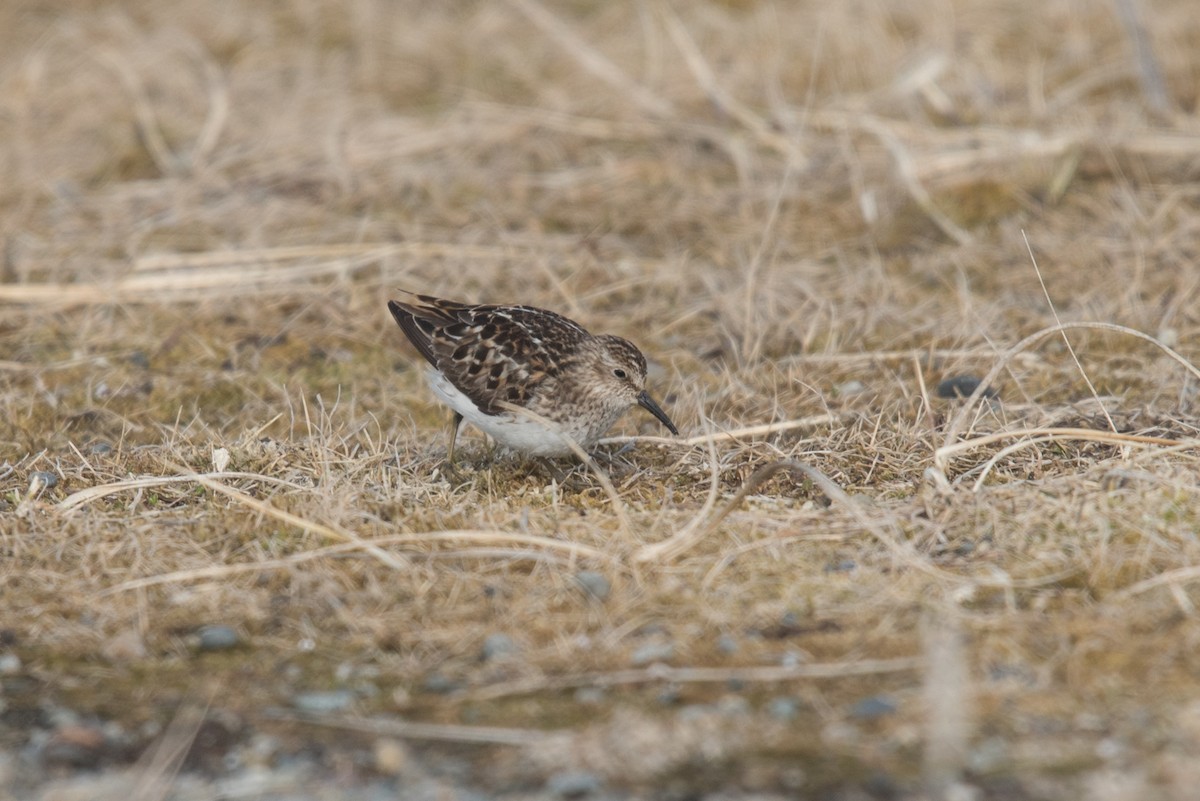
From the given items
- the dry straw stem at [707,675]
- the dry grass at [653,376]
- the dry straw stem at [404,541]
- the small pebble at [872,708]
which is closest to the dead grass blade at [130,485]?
the dry grass at [653,376]

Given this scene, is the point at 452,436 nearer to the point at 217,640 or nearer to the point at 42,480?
the point at 42,480

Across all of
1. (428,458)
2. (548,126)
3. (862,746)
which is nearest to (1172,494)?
(862,746)

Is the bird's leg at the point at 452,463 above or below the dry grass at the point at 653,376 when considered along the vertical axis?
below

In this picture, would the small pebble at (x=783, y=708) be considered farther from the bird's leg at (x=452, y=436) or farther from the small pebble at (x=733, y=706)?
the bird's leg at (x=452, y=436)

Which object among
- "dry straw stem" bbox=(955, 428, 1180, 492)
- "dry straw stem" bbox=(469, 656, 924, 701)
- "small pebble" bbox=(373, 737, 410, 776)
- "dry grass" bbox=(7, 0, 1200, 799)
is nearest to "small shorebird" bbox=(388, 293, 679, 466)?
"dry grass" bbox=(7, 0, 1200, 799)

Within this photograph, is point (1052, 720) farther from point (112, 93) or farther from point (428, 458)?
point (112, 93)

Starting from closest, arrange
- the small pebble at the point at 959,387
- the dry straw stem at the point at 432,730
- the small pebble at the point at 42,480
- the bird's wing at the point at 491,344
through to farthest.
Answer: the dry straw stem at the point at 432,730 → the small pebble at the point at 42,480 → the bird's wing at the point at 491,344 → the small pebble at the point at 959,387

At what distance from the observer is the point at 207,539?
5.30 metres

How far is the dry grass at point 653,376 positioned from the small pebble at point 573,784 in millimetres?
72

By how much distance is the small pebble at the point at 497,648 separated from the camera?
177 inches

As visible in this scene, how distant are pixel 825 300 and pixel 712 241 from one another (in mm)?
1327

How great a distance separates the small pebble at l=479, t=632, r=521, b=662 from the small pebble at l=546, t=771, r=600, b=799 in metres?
0.70

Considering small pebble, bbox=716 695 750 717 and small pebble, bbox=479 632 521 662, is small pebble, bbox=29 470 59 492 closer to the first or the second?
small pebble, bbox=479 632 521 662

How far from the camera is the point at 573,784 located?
3.81 meters
